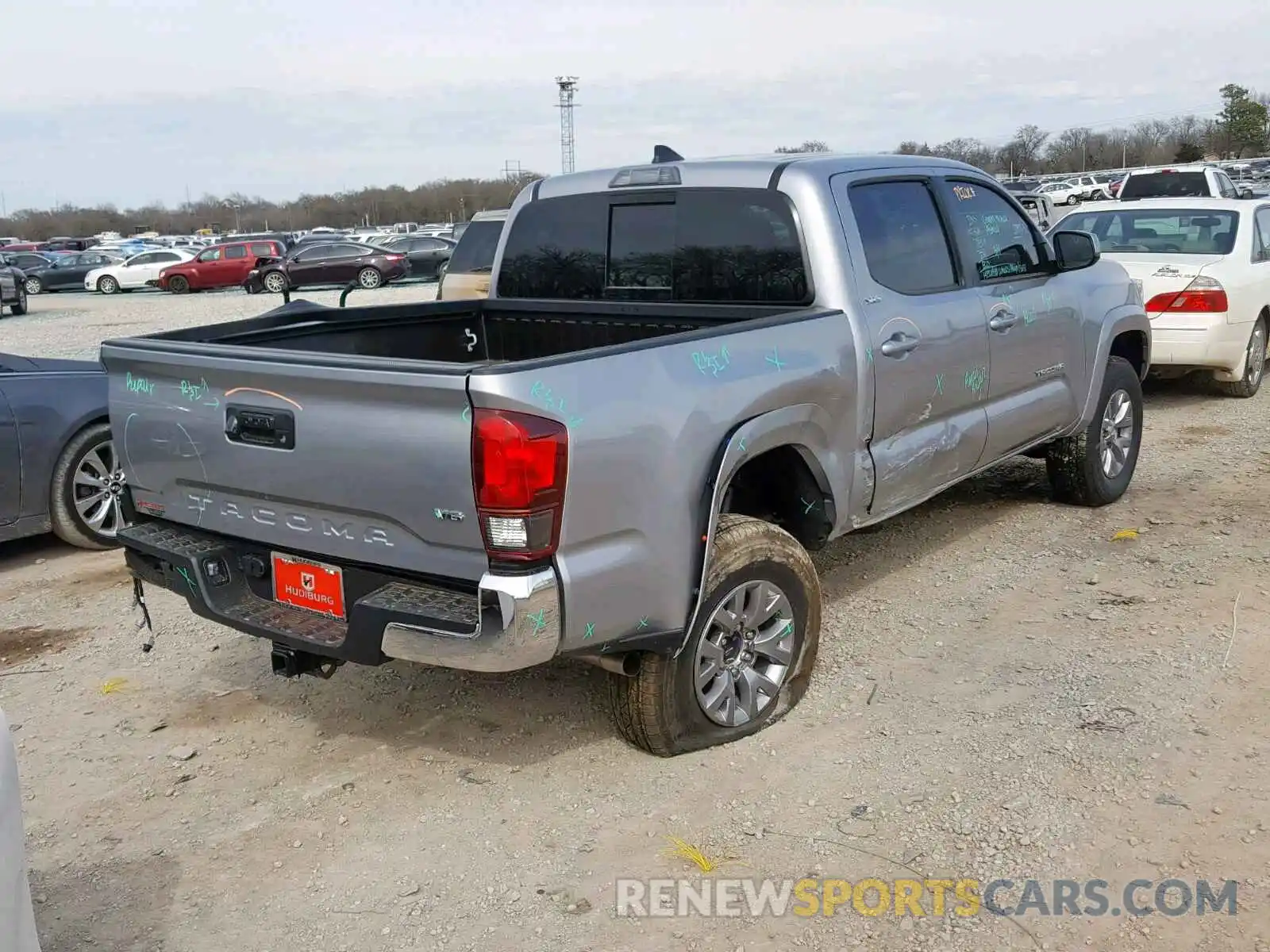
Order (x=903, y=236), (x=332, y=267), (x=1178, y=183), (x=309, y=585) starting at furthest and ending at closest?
(x=332, y=267) → (x=1178, y=183) → (x=903, y=236) → (x=309, y=585)

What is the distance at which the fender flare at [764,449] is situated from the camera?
11.8 ft

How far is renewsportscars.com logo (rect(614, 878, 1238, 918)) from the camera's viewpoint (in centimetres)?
308

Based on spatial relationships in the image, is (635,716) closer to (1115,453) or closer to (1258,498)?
(1115,453)

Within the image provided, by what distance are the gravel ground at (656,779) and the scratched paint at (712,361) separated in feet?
4.45

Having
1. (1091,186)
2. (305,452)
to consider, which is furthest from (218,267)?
(1091,186)

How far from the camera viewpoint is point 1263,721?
13.3 feet

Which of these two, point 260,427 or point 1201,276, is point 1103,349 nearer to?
→ point 1201,276

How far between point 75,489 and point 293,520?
360cm

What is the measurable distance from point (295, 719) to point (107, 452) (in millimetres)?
3051

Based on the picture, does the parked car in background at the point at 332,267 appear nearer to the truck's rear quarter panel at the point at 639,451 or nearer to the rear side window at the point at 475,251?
the rear side window at the point at 475,251

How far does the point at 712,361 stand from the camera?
3654mm

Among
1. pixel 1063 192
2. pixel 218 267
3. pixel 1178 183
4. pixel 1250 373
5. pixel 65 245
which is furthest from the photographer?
pixel 65 245

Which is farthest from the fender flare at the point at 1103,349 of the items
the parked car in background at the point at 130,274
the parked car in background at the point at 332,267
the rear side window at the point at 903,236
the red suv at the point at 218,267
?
the parked car in background at the point at 130,274

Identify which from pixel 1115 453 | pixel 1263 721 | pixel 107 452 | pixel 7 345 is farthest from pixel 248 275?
pixel 1263 721
